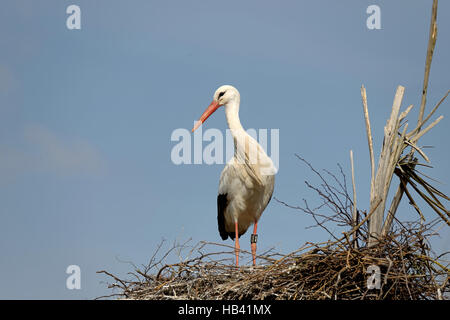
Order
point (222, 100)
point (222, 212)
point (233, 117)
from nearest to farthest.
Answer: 1. point (233, 117)
2. point (222, 100)
3. point (222, 212)

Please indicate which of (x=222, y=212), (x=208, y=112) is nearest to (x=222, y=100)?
(x=208, y=112)

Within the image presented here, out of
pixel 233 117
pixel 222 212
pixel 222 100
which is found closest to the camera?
pixel 233 117

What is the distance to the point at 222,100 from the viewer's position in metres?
6.66

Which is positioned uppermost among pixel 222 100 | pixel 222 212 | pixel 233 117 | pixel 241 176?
pixel 222 100

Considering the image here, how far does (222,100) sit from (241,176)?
2.84ft

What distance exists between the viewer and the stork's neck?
21.3 feet

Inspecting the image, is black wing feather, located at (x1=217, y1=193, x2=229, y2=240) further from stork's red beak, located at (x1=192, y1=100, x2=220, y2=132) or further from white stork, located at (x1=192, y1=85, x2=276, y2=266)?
stork's red beak, located at (x1=192, y1=100, x2=220, y2=132)

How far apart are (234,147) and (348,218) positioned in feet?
6.89

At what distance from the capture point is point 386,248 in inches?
169

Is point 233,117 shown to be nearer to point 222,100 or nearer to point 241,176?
point 222,100

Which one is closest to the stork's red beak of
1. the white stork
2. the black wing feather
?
the white stork

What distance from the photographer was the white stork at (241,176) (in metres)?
6.44
